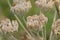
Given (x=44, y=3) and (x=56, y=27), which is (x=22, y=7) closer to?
(x=44, y=3)

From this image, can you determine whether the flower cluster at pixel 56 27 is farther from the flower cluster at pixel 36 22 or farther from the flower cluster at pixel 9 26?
the flower cluster at pixel 9 26

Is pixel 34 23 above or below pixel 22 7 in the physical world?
below

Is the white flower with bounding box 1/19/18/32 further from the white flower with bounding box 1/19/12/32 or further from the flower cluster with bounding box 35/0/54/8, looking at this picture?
the flower cluster with bounding box 35/0/54/8

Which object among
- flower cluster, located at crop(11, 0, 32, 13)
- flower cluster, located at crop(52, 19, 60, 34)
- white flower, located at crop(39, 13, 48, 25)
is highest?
flower cluster, located at crop(11, 0, 32, 13)

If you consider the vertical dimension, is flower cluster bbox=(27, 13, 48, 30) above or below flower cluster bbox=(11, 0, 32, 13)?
below

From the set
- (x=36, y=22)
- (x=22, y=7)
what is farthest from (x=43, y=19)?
(x=22, y=7)

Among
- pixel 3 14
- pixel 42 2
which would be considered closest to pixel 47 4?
pixel 42 2

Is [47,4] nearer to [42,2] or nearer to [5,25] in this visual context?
[42,2]

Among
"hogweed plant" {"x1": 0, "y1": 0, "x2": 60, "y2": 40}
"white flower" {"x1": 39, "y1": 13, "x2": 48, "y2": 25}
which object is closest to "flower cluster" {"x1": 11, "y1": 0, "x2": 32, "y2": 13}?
"hogweed plant" {"x1": 0, "y1": 0, "x2": 60, "y2": 40}

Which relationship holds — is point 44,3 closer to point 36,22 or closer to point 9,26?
point 36,22

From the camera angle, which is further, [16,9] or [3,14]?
→ [3,14]

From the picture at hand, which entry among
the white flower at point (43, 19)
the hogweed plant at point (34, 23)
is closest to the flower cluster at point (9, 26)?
the hogweed plant at point (34, 23)
